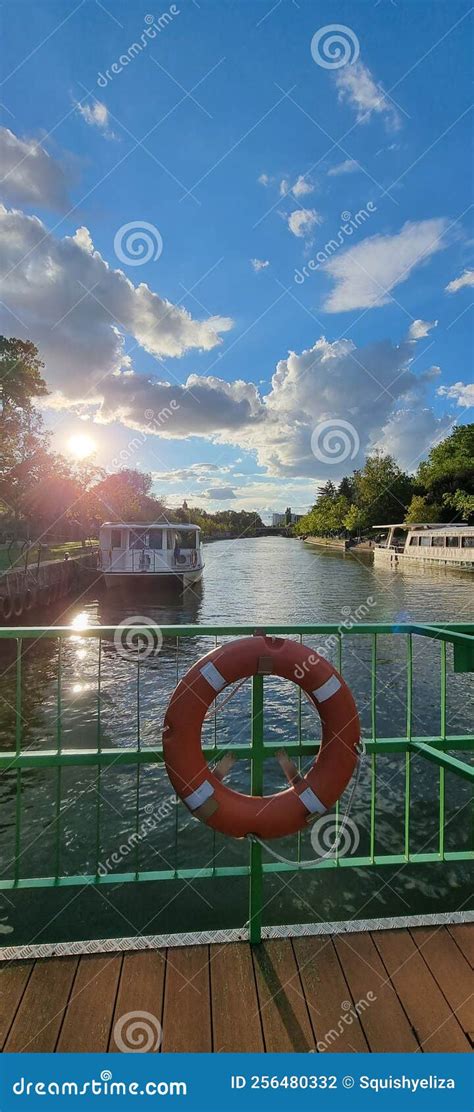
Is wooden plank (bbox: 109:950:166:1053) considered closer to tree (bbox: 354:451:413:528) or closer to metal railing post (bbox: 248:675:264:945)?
metal railing post (bbox: 248:675:264:945)

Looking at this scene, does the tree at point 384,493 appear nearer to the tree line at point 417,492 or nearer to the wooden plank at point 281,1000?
the tree line at point 417,492

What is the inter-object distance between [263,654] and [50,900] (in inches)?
147

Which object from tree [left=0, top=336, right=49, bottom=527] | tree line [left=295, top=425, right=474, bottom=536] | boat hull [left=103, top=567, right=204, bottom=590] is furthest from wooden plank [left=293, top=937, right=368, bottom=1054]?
tree line [left=295, top=425, right=474, bottom=536]

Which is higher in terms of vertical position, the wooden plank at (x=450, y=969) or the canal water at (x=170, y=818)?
the wooden plank at (x=450, y=969)

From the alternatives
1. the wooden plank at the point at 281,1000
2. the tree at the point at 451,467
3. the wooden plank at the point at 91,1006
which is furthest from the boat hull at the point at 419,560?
the wooden plank at the point at 91,1006

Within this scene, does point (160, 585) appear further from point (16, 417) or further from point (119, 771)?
point (119, 771)

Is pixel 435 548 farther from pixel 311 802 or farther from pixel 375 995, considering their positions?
pixel 375 995

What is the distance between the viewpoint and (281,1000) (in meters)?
1.99

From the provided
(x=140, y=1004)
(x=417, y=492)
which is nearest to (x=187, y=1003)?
(x=140, y=1004)

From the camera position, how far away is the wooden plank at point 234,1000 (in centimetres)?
183

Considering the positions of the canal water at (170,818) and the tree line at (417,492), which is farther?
the tree line at (417,492)

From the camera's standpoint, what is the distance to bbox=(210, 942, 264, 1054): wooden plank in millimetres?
1834

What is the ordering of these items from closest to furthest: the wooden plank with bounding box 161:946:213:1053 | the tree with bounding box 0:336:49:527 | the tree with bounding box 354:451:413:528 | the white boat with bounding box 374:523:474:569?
the wooden plank with bounding box 161:946:213:1053, the tree with bounding box 0:336:49:527, the white boat with bounding box 374:523:474:569, the tree with bounding box 354:451:413:528

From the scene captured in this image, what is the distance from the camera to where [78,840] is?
534cm
